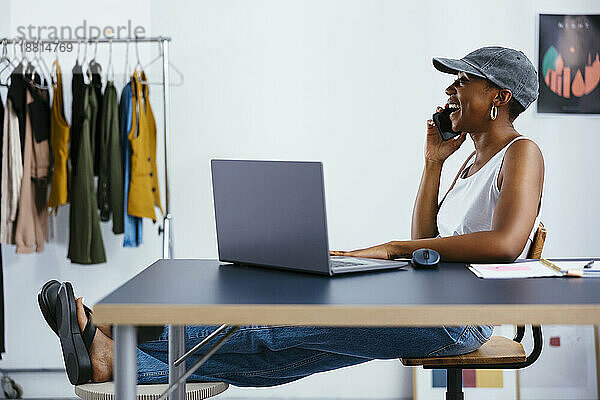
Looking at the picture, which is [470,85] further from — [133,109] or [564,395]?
[564,395]

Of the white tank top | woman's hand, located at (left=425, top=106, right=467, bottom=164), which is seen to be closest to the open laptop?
the white tank top

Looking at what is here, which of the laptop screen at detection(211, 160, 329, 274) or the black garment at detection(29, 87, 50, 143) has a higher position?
the black garment at detection(29, 87, 50, 143)

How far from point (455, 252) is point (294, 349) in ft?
1.49

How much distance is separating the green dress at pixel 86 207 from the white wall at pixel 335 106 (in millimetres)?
246

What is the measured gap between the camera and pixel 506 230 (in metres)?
1.70

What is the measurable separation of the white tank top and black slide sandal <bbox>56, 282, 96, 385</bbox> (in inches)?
40.5

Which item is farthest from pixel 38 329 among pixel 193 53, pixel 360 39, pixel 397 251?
pixel 397 251

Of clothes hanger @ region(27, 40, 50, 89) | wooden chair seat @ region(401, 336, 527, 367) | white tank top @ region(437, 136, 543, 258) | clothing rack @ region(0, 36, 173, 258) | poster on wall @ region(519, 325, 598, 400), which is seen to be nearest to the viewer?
wooden chair seat @ region(401, 336, 527, 367)

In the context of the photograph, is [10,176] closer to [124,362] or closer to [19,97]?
[19,97]

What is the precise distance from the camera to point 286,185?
1.54 meters

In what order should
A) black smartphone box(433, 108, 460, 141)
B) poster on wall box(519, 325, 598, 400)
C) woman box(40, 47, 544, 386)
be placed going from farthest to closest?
poster on wall box(519, 325, 598, 400)
black smartphone box(433, 108, 460, 141)
woman box(40, 47, 544, 386)

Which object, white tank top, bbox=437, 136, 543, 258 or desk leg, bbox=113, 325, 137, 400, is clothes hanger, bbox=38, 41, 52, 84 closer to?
white tank top, bbox=437, 136, 543, 258

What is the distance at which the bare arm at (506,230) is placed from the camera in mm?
1697

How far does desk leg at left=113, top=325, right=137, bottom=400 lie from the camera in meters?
1.23
